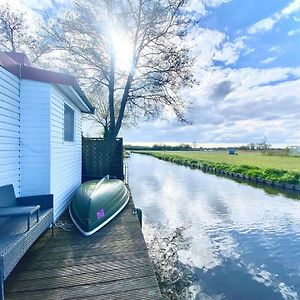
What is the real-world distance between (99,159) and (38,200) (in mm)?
5811

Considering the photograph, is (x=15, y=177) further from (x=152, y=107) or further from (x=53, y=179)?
(x=152, y=107)

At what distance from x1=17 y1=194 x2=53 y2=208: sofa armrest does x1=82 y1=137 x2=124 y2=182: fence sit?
17.0 feet

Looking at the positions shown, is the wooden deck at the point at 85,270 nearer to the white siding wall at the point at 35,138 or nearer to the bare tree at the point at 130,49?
the white siding wall at the point at 35,138

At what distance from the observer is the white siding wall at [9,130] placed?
397 centimetres

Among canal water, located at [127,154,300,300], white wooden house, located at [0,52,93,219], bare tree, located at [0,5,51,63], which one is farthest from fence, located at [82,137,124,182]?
bare tree, located at [0,5,51,63]

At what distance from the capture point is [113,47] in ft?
37.2

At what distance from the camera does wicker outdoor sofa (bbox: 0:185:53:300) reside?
267cm

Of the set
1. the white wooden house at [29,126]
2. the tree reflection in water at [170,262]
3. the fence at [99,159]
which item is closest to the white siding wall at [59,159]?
the white wooden house at [29,126]

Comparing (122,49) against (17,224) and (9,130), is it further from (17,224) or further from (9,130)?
(17,224)

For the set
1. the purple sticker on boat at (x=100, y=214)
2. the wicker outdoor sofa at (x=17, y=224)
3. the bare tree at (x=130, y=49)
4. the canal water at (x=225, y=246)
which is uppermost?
the bare tree at (x=130, y=49)

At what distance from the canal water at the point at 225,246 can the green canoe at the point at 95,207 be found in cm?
147

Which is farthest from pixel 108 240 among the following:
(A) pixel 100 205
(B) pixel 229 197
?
(B) pixel 229 197

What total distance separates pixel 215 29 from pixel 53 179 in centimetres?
1131

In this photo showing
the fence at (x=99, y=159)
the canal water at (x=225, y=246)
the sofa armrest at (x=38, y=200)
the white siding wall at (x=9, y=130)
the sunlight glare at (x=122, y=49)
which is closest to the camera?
the white siding wall at (x=9, y=130)
